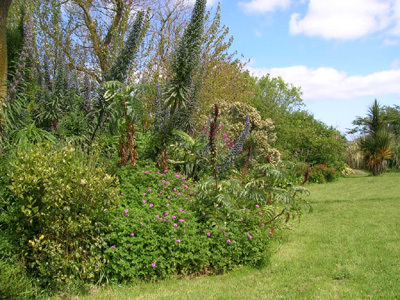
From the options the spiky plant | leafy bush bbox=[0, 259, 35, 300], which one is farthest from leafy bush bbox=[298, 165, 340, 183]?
leafy bush bbox=[0, 259, 35, 300]

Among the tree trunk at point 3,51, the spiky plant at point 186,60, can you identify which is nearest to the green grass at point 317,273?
the spiky plant at point 186,60

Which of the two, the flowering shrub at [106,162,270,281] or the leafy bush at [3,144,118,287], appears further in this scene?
the flowering shrub at [106,162,270,281]

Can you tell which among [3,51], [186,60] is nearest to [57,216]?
[3,51]

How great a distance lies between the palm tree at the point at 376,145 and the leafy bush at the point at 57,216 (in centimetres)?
1681

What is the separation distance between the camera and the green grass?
395 cm

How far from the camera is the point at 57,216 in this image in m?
4.08

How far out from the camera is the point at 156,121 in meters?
6.93

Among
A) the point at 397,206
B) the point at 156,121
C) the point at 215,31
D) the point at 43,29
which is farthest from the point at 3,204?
the point at 215,31

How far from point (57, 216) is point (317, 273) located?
3.25 meters

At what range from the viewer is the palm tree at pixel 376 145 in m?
17.9

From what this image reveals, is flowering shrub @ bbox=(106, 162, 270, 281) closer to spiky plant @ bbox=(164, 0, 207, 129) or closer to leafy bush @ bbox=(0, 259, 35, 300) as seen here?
leafy bush @ bbox=(0, 259, 35, 300)

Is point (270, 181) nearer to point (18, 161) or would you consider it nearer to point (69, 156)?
point (69, 156)

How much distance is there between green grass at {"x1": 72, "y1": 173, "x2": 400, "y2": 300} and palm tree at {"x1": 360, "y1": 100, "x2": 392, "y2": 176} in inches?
462

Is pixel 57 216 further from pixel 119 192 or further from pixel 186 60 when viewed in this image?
pixel 186 60
